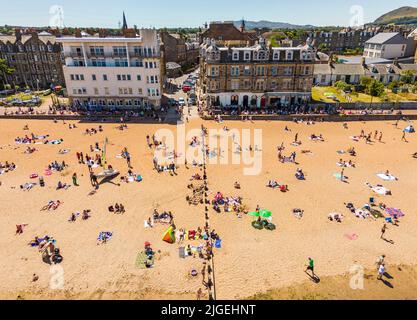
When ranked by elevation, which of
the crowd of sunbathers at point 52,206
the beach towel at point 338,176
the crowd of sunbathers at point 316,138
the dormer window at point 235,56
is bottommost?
the beach towel at point 338,176

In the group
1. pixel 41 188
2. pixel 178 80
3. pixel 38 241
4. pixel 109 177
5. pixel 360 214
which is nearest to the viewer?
pixel 38 241

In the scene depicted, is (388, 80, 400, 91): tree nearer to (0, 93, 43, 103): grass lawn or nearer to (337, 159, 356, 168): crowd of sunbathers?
(337, 159, 356, 168): crowd of sunbathers

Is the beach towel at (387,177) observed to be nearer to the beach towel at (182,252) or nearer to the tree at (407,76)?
the beach towel at (182,252)

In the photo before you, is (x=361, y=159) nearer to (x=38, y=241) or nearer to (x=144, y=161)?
(x=144, y=161)

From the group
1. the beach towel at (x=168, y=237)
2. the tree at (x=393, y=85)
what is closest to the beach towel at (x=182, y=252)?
the beach towel at (x=168, y=237)

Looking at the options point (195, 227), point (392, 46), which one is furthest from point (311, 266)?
point (392, 46)

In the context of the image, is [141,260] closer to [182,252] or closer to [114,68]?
[182,252]

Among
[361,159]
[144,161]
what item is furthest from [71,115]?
[361,159]
